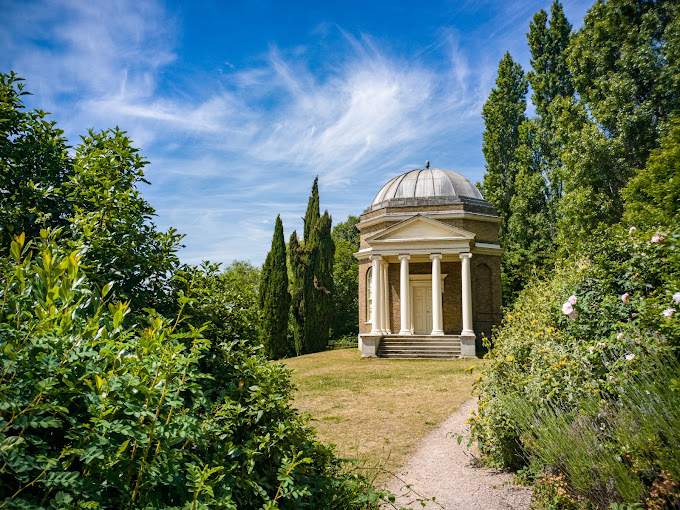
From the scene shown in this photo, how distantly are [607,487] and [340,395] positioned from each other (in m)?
7.46

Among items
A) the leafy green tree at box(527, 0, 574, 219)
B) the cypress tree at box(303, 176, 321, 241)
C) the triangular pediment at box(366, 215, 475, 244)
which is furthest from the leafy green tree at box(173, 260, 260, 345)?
the leafy green tree at box(527, 0, 574, 219)

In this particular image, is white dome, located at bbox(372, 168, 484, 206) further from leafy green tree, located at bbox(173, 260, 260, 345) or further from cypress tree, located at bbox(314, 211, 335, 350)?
leafy green tree, located at bbox(173, 260, 260, 345)

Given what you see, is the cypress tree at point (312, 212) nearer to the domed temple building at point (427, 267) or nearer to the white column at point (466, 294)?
the domed temple building at point (427, 267)

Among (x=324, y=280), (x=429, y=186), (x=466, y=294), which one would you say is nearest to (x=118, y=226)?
(x=466, y=294)

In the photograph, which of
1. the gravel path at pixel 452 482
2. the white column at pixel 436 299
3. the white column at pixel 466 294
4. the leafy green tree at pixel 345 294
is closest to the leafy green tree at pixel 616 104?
the white column at pixel 466 294

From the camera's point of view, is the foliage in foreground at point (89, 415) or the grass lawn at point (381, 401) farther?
the grass lawn at point (381, 401)

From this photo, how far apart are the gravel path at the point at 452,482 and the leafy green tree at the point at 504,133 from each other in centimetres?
2441

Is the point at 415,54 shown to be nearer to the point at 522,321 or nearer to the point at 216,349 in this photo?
the point at 522,321

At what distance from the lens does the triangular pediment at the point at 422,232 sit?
19.5 meters

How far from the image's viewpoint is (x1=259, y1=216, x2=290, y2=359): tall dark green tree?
23266 mm

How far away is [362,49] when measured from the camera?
20.6 feet

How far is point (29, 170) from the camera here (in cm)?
336

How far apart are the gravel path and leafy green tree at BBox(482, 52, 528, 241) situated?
2441 centimetres

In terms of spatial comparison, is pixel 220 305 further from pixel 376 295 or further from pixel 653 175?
pixel 376 295
